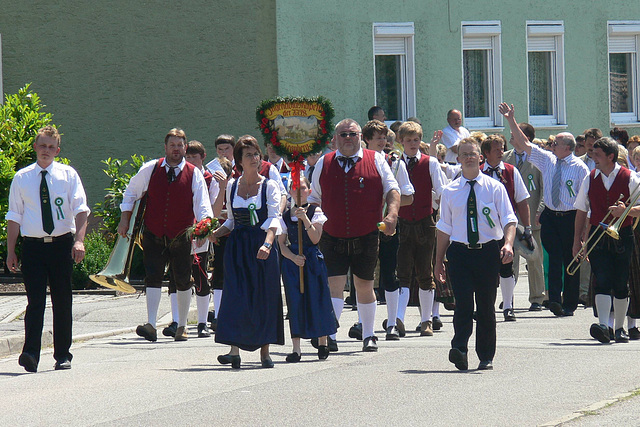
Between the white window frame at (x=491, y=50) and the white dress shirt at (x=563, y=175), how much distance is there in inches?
329

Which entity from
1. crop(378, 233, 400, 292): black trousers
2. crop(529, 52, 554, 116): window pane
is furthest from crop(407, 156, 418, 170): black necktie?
crop(529, 52, 554, 116): window pane

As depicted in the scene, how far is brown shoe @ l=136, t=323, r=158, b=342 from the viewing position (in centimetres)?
1275

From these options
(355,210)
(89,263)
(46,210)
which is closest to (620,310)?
(355,210)

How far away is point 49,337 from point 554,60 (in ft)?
48.8

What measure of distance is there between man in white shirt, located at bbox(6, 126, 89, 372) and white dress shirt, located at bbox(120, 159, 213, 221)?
1856 mm

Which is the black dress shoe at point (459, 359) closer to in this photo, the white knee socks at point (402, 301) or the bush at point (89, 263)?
the white knee socks at point (402, 301)

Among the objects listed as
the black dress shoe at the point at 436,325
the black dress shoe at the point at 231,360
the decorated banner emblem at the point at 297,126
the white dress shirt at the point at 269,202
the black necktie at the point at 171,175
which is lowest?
the black dress shoe at the point at 436,325

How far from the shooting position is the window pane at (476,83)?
23.9 meters

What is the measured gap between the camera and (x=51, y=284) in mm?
11039

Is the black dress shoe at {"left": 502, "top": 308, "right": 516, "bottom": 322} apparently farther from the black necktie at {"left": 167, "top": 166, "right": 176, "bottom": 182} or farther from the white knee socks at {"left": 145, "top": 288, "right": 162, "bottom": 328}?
the black necktie at {"left": 167, "top": 166, "right": 176, "bottom": 182}

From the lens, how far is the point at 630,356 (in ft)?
35.4

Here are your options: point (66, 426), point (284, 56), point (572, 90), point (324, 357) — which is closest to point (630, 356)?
point (324, 357)

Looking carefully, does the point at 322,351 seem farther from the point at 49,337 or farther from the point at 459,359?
the point at 49,337

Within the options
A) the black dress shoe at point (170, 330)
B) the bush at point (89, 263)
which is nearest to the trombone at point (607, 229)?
the black dress shoe at point (170, 330)
